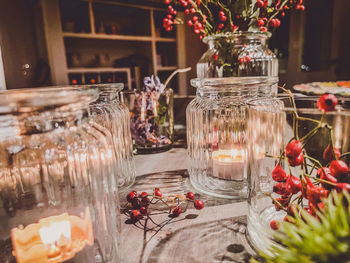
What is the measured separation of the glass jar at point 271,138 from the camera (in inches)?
13.3

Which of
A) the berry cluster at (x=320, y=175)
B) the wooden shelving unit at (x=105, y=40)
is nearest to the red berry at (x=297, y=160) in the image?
the berry cluster at (x=320, y=175)

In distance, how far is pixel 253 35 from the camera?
751 mm

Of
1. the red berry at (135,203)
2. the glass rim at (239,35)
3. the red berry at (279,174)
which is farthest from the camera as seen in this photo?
the glass rim at (239,35)

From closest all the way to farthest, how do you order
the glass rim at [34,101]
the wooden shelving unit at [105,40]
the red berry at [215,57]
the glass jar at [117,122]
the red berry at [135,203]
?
the glass rim at [34,101], the red berry at [135,203], the glass jar at [117,122], the red berry at [215,57], the wooden shelving unit at [105,40]

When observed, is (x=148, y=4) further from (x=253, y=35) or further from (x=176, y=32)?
(x=253, y=35)

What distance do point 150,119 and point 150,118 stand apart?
0.01 meters

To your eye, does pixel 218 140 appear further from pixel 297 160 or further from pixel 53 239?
pixel 53 239

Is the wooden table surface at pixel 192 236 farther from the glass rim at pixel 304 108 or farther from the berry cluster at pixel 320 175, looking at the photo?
the glass rim at pixel 304 108

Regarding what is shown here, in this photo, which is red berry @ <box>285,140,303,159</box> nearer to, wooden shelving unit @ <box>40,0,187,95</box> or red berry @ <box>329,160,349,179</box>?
red berry @ <box>329,160,349,179</box>

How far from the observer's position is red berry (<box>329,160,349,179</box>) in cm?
30

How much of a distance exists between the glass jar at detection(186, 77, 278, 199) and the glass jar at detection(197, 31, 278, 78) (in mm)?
245

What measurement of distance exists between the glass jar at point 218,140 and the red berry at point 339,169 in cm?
22

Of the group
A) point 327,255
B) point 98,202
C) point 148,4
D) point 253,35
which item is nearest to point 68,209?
point 98,202

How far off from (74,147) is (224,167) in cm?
32
